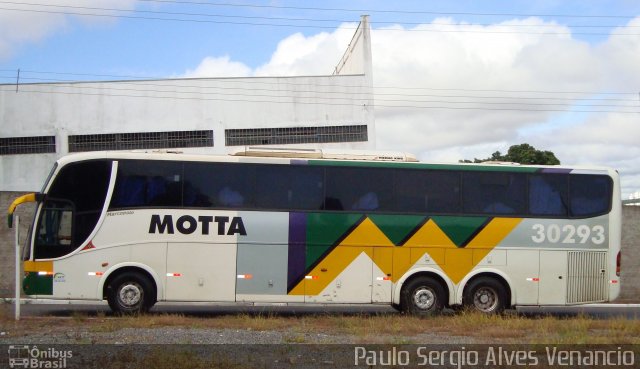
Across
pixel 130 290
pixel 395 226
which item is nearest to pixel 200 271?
pixel 130 290

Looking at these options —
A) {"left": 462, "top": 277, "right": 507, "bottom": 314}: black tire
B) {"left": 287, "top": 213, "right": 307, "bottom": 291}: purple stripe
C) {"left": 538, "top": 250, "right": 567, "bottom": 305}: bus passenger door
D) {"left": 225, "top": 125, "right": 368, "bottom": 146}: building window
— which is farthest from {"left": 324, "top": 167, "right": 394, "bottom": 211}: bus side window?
{"left": 225, "top": 125, "right": 368, "bottom": 146}: building window

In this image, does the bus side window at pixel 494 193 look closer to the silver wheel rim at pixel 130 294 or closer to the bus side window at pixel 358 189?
the bus side window at pixel 358 189

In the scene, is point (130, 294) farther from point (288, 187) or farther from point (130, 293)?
point (288, 187)

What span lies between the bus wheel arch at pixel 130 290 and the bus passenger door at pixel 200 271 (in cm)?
38

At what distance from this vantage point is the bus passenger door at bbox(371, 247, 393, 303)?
14367 millimetres

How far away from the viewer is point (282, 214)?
14.1 metres

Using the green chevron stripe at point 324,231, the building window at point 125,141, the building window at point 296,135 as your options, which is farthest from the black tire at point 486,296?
the building window at point 125,141

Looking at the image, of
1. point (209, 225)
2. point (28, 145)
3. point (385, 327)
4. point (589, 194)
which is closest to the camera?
point (385, 327)

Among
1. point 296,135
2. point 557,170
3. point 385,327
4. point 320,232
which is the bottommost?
point 385,327

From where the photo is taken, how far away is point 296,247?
46.3ft

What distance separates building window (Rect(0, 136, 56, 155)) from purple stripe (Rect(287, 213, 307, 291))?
2111 centimetres

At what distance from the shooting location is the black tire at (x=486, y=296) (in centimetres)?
1471

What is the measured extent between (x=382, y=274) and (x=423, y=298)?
39.7 inches

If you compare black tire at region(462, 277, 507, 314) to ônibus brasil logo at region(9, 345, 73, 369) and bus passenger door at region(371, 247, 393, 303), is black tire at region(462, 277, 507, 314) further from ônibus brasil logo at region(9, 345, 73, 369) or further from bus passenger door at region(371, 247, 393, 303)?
ônibus brasil logo at region(9, 345, 73, 369)
